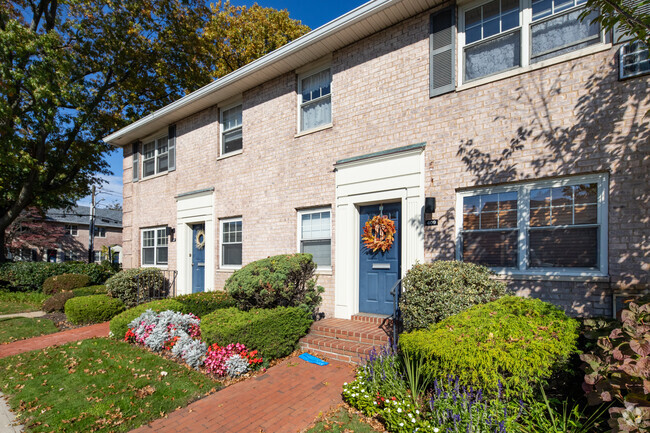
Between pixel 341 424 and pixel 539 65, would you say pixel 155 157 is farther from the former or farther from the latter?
pixel 539 65

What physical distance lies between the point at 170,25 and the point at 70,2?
11.7 feet

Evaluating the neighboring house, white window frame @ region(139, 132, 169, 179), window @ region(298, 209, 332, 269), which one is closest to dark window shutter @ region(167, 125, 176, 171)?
white window frame @ region(139, 132, 169, 179)

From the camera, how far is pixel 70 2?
530 inches

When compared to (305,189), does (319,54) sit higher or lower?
higher

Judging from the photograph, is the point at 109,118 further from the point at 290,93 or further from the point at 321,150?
the point at 321,150

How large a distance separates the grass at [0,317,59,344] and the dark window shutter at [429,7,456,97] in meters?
10.5

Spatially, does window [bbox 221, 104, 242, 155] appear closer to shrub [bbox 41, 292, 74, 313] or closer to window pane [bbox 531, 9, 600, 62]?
shrub [bbox 41, 292, 74, 313]

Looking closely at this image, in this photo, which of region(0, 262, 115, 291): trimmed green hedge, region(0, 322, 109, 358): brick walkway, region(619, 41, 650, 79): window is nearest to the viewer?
region(619, 41, 650, 79): window

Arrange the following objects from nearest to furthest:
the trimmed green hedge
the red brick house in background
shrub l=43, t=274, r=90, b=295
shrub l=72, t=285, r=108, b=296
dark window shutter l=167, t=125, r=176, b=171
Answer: shrub l=72, t=285, r=108, b=296 < dark window shutter l=167, t=125, r=176, b=171 < shrub l=43, t=274, r=90, b=295 < the trimmed green hedge < the red brick house in background

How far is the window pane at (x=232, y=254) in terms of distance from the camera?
9.88 meters

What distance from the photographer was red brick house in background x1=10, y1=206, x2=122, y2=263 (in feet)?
101

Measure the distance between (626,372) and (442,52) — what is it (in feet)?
18.0

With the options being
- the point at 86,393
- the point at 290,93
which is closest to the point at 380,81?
the point at 290,93

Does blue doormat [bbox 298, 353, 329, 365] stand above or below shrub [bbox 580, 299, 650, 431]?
below
